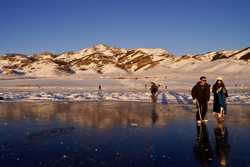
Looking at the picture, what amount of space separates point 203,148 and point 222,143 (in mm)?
1112

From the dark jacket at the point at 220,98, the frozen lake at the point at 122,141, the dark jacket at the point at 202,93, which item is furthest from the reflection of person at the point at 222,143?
the dark jacket at the point at 220,98

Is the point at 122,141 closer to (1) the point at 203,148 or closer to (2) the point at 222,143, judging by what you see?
(1) the point at 203,148

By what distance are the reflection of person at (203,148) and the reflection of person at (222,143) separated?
0.87ft

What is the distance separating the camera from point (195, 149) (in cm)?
1213

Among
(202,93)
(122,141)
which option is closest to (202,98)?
(202,93)

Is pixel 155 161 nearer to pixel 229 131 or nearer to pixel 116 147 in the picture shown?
pixel 116 147

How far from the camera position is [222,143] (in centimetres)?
1308

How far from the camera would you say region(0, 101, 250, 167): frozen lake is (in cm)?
1077

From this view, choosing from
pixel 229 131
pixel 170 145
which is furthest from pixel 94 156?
pixel 229 131

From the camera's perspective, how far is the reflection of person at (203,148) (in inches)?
425

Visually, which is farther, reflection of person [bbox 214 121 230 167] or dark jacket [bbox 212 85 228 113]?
dark jacket [bbox 212 85 228 113]

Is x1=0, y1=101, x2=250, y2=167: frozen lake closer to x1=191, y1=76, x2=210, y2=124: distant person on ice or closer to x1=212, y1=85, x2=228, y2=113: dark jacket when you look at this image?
x1=191, y1=76, x2=210, y2=124: distant person on ice

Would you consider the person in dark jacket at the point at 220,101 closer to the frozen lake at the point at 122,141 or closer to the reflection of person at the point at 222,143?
the frozen lake at the point at 122,141

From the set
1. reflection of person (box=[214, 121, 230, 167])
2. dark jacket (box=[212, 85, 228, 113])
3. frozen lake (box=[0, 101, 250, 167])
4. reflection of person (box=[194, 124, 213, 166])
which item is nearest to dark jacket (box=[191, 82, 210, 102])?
dark jacket (box=[212, 85, 228, 113])
